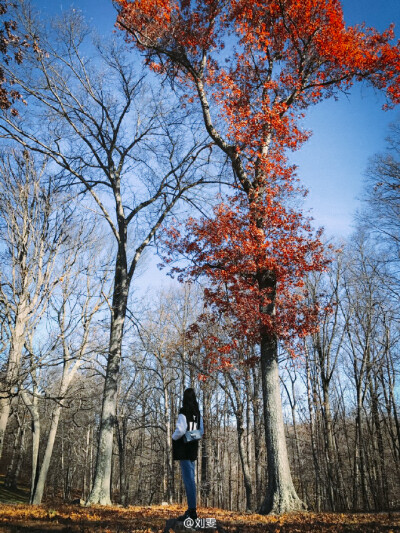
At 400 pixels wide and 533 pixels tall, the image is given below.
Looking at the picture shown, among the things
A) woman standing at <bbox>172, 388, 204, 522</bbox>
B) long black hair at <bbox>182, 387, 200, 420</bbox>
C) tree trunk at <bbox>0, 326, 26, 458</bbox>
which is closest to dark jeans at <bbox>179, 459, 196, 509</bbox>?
woman standing at <bbox>172, 388, 204, 522</bbox>

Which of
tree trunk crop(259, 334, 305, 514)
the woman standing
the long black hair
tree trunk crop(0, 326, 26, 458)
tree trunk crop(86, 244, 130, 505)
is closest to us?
the woman standing

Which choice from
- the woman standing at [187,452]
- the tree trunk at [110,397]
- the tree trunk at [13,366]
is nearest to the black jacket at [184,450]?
the woman standing at [187,452]

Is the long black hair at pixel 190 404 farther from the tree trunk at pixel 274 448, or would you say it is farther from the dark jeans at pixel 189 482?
the tree trunk at pixel 274 448

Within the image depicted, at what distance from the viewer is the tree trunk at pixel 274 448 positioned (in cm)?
675

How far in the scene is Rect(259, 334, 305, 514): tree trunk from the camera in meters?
6.75

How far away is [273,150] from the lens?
31.8 ft

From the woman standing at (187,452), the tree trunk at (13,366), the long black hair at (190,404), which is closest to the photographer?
the woman standing at (187,452)

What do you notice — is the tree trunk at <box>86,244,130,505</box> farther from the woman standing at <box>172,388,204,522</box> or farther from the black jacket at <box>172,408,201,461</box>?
the black jacket at <box>172,408,201,461</box>

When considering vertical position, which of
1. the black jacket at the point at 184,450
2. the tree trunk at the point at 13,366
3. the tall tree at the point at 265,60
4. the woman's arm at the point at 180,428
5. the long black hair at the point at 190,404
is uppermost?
the tall tree at the point at 265,60

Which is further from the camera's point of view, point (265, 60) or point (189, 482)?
point (265, 60)

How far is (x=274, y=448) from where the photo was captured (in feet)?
23.9

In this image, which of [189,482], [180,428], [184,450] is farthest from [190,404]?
[189,482]

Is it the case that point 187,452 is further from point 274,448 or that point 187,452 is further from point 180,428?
point 274,448

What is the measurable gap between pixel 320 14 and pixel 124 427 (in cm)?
2187
